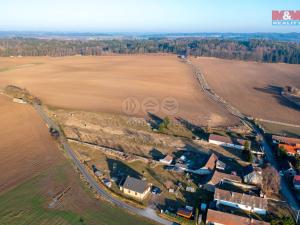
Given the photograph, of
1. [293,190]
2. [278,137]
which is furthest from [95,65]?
[293,190]

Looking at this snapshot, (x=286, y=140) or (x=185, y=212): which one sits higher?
(x=286, y=140)

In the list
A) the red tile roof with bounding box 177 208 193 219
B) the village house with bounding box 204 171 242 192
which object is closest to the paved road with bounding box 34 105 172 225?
the red tile roof with bounding box 177 208 193 219

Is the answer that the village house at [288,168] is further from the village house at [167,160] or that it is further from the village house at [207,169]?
the village house at [167,160]

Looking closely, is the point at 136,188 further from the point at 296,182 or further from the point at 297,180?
the point at 297,180

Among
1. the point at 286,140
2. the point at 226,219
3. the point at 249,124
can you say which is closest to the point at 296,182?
the point at 226,219

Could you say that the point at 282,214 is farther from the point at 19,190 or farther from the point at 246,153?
the point at 19,190

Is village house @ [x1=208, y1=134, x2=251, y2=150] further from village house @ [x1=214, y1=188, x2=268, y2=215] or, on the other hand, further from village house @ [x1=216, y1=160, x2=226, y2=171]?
village house @ [x1=214, y1=188, x2=268, y2=215]

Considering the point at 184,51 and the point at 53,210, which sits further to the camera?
the point at 184,51

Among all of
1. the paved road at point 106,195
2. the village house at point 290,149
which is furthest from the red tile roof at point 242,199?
the village house at point 290,149
